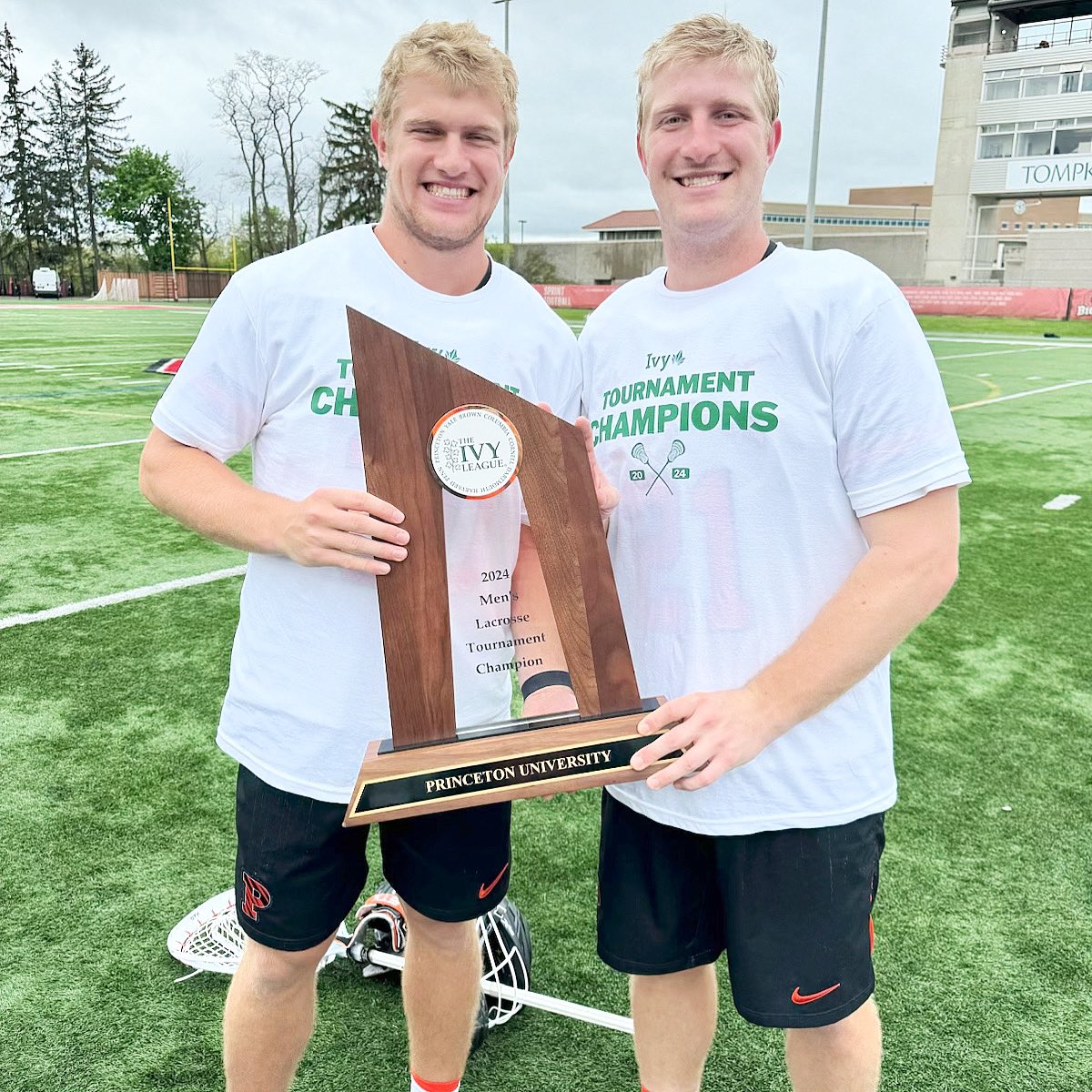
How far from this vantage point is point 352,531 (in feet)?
4.77

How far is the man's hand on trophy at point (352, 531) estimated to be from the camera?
4.74 ft

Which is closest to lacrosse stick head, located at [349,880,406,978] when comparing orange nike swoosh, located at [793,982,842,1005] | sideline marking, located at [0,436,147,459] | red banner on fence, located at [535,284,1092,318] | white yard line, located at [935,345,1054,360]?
orange nike swoosh, located at [793,982,842,1005]

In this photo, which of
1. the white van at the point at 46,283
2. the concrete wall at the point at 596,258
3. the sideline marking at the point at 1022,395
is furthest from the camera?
the concrete wall at the point at 596,258

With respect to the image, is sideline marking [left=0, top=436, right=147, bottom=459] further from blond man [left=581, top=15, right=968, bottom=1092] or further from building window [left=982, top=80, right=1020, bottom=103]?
building window [left=982, top=80, right=1020, bottom=103]

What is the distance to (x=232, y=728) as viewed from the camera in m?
1.86

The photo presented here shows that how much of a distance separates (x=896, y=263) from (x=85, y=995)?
2030 inches

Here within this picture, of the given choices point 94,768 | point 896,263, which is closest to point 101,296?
point 896,263

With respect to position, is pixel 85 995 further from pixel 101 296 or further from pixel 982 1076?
pixel 101 296

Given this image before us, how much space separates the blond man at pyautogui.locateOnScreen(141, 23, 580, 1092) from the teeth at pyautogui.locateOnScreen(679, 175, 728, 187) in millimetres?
353

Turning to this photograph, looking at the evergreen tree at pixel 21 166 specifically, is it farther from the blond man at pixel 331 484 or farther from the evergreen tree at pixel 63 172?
the blond man at pixel 331 484

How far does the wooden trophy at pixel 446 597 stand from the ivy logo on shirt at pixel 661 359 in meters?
0.25

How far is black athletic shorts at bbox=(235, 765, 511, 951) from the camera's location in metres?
1.80

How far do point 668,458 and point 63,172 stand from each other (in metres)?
68.0

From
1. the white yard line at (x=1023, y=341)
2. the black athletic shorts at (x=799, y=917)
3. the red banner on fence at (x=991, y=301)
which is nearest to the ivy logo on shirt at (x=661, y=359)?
the black athletic shorts at (x=799, y=917)
